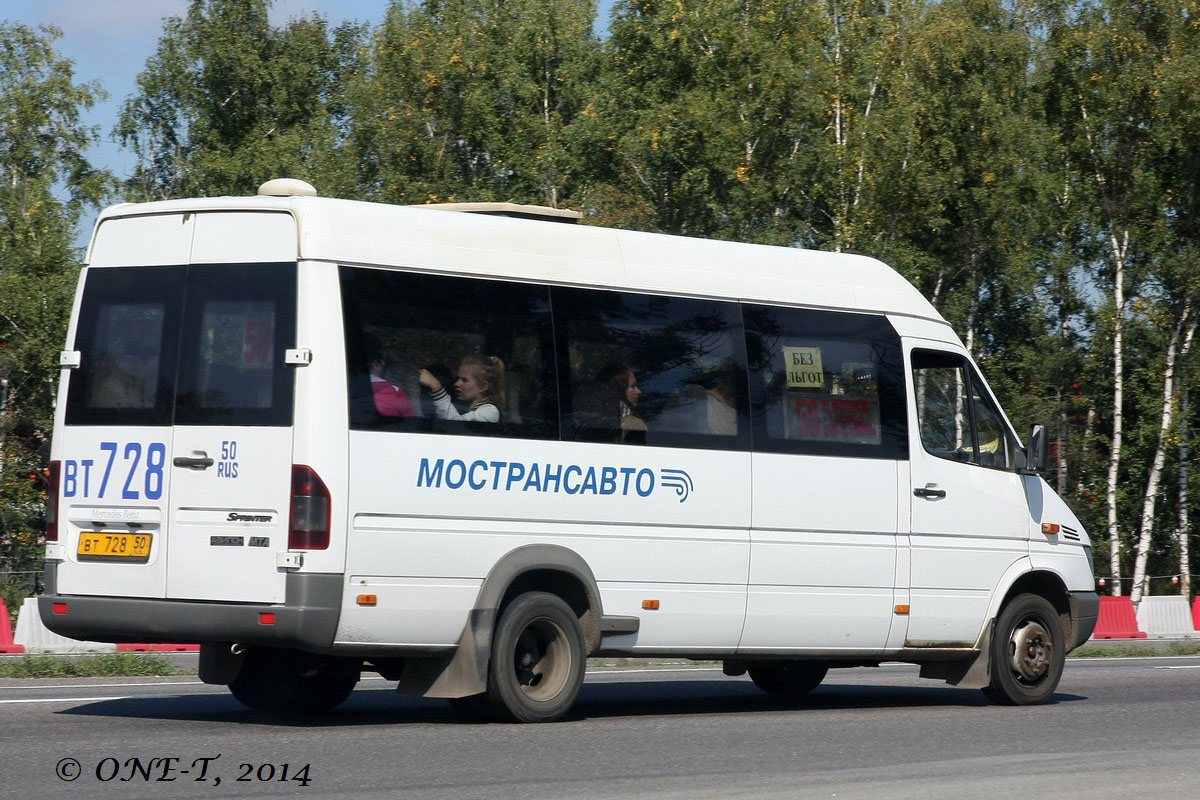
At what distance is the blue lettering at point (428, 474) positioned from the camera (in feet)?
30.6

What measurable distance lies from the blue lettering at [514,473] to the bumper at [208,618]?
4.06ft

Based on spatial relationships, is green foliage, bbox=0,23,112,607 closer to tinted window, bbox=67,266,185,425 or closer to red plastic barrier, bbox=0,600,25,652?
red plastic barrier, bbox=0,600,25,652

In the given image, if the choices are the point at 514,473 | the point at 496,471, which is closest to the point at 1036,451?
the point at 514,473

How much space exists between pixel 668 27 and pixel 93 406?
2928cm

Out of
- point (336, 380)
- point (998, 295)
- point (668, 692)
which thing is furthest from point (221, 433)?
point (998, 295)

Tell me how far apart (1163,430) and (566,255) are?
27427 mm

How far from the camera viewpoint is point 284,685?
415 inches

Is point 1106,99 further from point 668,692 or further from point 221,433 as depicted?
point 221,433

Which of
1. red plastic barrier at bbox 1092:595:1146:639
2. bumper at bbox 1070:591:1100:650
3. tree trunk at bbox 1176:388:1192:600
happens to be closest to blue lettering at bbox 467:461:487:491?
bumper at bbox 1070:591:1100:650

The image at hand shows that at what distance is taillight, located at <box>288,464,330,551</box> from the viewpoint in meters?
8.89

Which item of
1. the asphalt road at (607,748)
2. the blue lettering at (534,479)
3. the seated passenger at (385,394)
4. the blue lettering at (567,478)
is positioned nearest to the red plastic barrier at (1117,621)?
the asphalt road at (607,748)

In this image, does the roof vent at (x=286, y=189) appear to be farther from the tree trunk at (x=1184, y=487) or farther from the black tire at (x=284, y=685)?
the tree trunk at (x=1184, y=487)

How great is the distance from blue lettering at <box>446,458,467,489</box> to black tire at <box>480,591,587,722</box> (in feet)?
2.71

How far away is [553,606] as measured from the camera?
995 cm
